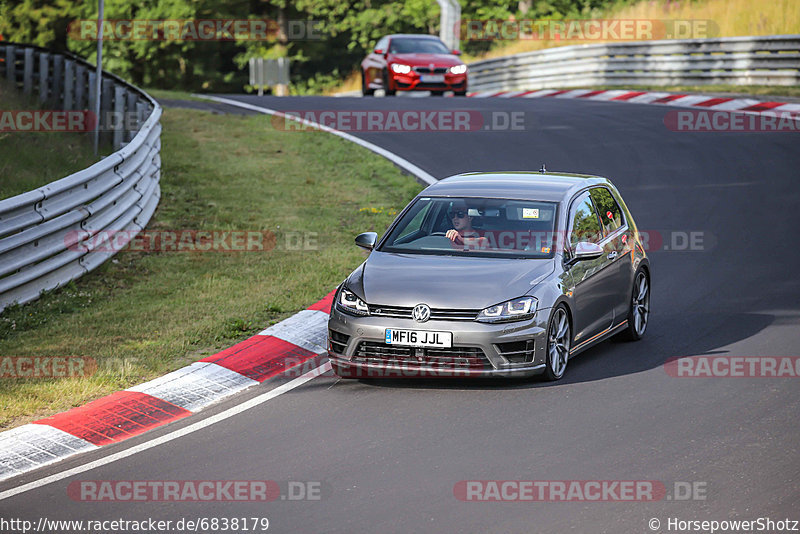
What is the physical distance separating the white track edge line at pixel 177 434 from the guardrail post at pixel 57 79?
13.3m

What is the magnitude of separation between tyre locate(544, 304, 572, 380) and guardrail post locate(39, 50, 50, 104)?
14.7 metres

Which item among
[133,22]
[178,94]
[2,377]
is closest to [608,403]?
[2,377]

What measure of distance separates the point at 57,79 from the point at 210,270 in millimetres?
9534

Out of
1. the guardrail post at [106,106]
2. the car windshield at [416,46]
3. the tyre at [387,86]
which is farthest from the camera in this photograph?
the car windshield at [416,46]

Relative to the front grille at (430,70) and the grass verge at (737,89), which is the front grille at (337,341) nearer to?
the grass verge at (737,89)

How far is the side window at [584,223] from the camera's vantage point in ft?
31.6

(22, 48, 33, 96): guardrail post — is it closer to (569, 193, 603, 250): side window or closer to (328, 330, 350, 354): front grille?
(569, 193, 603, 250): side window

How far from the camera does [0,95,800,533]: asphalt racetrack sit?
618cm

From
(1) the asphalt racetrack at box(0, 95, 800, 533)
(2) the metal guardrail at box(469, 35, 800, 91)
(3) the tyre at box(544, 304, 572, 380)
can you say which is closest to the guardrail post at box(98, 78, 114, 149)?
(1) the asphalt racetrack at box(0, 95, 800, 533)

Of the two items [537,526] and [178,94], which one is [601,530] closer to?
[537,526]

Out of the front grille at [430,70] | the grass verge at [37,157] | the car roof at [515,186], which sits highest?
the car roof at [515,186]

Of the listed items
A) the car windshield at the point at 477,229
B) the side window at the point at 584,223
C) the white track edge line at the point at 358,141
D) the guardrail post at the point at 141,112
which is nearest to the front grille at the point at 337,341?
the car windshield at the point at 477,229

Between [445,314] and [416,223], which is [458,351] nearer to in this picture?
[445,314]

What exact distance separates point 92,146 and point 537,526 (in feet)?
46.5
